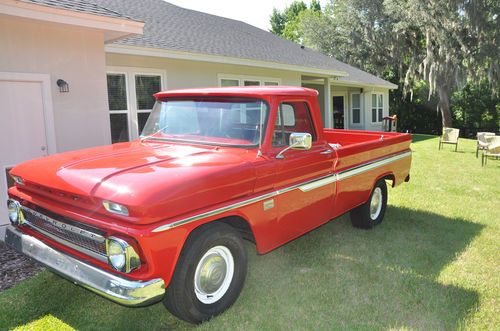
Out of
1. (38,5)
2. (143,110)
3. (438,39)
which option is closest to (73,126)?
(38,5)

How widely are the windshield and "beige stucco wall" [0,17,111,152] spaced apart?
108 inches

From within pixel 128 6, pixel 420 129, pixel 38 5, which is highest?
pixel 128 6

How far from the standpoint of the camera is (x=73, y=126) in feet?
22.8

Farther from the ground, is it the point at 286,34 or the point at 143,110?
the point at 286,34

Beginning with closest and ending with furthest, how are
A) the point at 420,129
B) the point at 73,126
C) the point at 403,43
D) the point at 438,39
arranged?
the point at 73,126 < the point at 438,39 < the point at 403,43 < the point at 420,129

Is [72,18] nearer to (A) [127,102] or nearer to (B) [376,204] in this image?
(A) [127,102]

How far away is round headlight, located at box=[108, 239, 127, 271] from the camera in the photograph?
293cm

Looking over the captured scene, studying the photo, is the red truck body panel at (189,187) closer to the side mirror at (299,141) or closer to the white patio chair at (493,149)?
the side mirror at (299,141)

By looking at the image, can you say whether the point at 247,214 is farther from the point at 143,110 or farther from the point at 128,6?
the point at 128,6

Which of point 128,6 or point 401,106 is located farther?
point 401,106

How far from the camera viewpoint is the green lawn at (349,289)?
3654mm

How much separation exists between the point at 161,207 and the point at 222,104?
1.69m

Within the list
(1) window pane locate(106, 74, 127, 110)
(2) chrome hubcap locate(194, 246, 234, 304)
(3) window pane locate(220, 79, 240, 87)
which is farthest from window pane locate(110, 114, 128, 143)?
(2) chrome hubcap locate(194, 246, 234, 304)

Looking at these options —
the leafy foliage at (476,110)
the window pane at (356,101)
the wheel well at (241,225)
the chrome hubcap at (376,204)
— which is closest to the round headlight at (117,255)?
the wheel well at (241,225)
